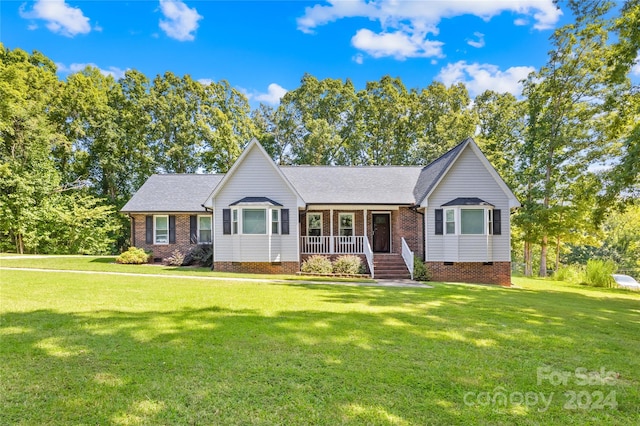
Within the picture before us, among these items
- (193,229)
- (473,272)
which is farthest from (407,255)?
(193,229)

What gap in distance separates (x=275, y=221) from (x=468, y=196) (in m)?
9.47

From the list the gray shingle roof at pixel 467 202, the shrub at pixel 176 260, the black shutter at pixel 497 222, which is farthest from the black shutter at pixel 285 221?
the black shutter at pixel 497 222

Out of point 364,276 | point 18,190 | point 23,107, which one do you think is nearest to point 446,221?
point 364,276

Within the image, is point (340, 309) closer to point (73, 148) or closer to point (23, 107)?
point (23, 107)

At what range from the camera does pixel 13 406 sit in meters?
3.14

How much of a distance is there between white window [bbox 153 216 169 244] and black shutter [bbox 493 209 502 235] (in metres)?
18.0

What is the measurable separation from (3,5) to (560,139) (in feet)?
113

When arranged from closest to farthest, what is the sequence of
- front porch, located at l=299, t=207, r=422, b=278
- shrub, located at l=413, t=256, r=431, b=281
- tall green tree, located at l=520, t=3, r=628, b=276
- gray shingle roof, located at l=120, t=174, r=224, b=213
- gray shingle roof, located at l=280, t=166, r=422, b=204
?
shrub, located at l=413, t=256, r=431, b=281
front porch, located at l=299, t=207, r=422, b=278
gray shingle roof, located at l=280, t=166, r=422, b=204
gray shingle roof, located at l=120, t=174, r=224, b=213
tall green tree, located at l=520, t=3, r=628, b=276

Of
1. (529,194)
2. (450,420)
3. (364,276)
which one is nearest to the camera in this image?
(450,420)

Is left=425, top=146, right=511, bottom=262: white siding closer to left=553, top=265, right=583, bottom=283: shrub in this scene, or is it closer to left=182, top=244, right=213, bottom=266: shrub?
left=553, top=265, right=583, bottom=283: shrub

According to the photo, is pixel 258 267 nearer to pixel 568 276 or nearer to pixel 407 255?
pixel 407 255

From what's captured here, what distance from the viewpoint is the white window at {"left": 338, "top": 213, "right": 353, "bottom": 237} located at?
19.0 m

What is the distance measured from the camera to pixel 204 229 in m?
20.5

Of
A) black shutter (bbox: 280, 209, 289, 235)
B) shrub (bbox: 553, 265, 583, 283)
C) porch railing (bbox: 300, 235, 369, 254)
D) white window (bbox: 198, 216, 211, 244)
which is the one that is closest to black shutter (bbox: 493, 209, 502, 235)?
porch railing (bbox: 300, 235, 369, 254)
